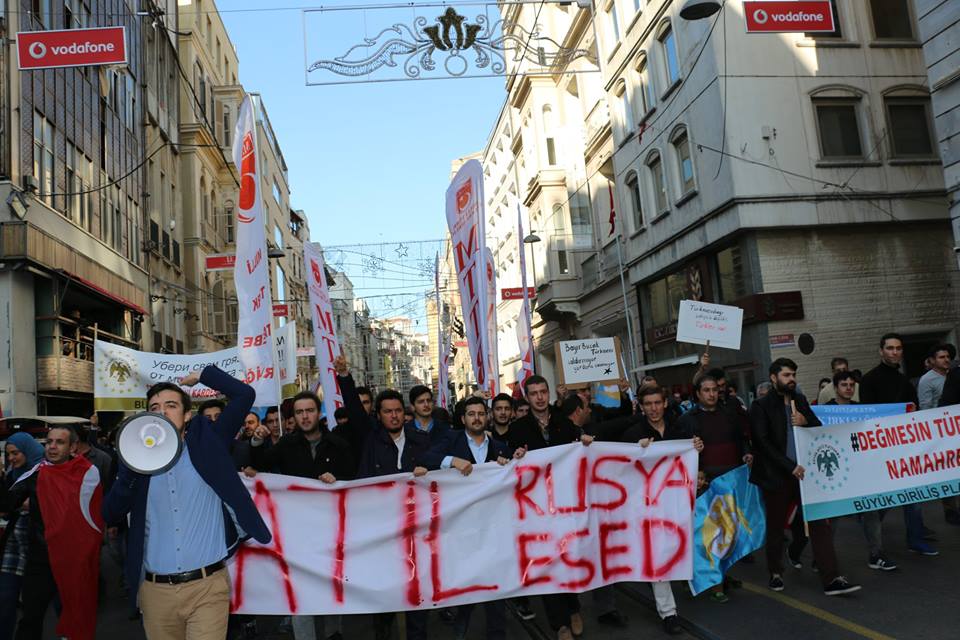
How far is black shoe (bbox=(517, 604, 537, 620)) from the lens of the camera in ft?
22.7

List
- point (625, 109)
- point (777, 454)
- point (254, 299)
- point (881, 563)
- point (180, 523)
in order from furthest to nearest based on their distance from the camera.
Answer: point (625, 109), point (254, 299), point (881, 563), point (777, 454), point (180, 523)

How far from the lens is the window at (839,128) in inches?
724

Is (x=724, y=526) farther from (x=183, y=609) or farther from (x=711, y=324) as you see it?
(x=183, y=609)

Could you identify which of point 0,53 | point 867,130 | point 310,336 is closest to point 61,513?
point 0,53

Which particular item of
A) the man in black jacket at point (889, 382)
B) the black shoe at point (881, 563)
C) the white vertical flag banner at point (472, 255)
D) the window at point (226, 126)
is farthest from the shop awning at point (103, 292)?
the window at point (226, 126)

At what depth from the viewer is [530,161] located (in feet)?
116

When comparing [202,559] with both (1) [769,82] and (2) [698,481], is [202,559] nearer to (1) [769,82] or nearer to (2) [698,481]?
(2) [698,481]

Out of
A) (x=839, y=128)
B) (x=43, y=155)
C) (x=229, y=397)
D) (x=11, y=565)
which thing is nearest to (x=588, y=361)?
(x=839, y=128)

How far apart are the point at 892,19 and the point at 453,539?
1794 centimetres

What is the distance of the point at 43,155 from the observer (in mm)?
19500

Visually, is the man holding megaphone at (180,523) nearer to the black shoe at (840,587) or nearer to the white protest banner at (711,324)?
the black shoe at (840,587)

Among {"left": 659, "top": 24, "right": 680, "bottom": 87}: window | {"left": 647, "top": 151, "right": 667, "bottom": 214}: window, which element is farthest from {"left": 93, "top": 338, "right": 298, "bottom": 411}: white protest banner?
{"left": 647, "top": 151, "right": 667, "bottom": 214}: window

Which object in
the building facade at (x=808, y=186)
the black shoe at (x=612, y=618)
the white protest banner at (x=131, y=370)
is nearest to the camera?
the black shoe at (x=612, y=618)

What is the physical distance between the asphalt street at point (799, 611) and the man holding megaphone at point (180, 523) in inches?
113
